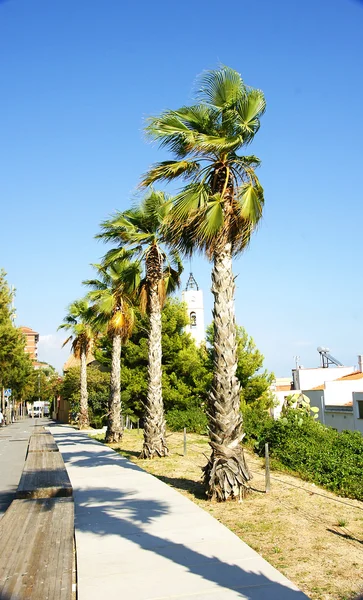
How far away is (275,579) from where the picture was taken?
5555 mm

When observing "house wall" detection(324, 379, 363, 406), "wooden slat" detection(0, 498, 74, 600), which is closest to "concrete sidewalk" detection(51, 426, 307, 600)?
"wooden slat" detection(0, 498, 74, 600)

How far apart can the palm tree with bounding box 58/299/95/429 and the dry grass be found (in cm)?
2389

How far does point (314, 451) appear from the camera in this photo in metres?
12.3

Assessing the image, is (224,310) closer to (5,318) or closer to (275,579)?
(275,579)

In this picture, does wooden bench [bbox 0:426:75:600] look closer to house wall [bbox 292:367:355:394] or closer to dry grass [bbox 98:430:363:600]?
dry grass [bbox 98:430:363:600]

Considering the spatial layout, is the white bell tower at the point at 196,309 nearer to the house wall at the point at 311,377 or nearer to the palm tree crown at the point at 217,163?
the house wall at the point at 311,377

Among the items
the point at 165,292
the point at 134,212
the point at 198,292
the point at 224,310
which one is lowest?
the point at 224,310

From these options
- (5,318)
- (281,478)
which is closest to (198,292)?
(5,318)

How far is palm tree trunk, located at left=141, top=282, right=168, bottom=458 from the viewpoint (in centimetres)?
→ 1569

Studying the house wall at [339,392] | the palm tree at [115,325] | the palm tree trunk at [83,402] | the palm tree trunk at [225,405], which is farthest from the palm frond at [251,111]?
the house wall at [339,392]

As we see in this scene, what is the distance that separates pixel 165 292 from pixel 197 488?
24.4 feet

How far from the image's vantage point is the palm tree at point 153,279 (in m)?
15.8

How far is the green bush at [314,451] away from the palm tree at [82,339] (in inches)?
818

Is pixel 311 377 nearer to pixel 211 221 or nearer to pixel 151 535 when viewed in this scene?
pixel 211 221
